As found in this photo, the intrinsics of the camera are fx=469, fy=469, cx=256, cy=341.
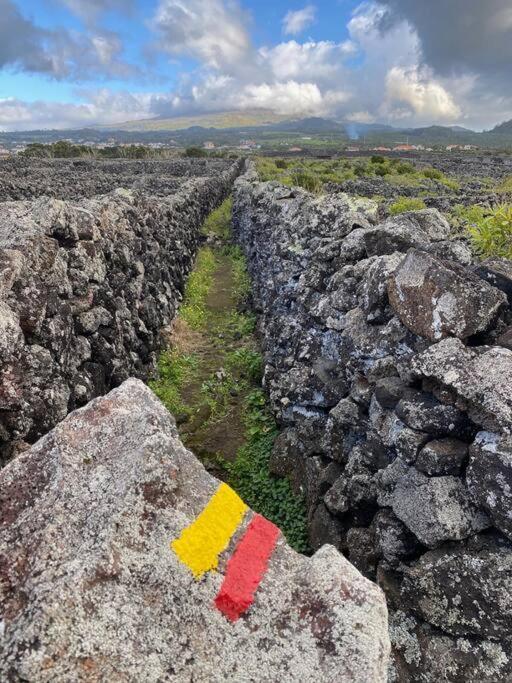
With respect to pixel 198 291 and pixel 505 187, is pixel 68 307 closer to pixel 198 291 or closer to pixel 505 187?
pixel 198 291

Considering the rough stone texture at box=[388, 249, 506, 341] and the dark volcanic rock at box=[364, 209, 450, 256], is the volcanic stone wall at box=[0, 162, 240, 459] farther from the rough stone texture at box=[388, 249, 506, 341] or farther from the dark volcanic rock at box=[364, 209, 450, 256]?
the dark volcanic rock at box=[364, 209, 450, 256]

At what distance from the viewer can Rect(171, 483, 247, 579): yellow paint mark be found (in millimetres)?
2465

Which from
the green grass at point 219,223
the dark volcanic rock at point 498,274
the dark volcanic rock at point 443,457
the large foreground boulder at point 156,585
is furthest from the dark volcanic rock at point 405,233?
the green grass at point 219,223

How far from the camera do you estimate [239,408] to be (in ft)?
33.3

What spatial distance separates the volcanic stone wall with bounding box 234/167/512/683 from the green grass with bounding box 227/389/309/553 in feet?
0.93

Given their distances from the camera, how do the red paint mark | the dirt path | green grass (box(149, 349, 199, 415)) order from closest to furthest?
1. the red paint mark
2. the dirt path
3. green grass (box(149, 349, 199, 415))

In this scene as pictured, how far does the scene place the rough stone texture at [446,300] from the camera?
449 cm

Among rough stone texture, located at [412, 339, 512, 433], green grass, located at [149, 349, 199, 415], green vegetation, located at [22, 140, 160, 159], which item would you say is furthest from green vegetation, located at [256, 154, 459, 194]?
green vegetation, located at [22, 140, 160, 159]

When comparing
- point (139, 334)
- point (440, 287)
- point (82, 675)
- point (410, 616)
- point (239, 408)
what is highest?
point (440, 287)

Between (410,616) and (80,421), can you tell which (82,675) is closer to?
(80,421)

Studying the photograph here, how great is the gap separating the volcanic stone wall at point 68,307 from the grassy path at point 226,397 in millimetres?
913

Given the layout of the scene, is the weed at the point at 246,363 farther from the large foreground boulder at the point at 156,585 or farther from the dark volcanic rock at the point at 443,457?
the large foreground boulder at the point at 156,585

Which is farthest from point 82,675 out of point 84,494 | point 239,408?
point 239,408

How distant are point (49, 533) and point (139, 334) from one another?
9061 mm
